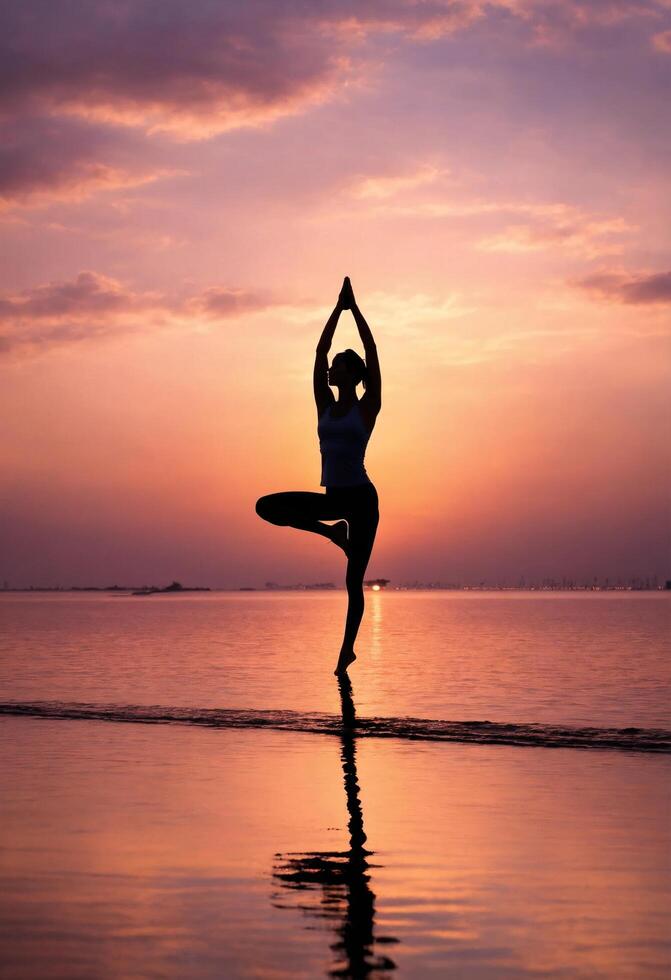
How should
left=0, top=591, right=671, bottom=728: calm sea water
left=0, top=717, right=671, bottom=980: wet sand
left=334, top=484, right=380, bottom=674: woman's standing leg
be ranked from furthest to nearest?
left=0, top=591, right=671, bottom=728: calm sea water
left=334, top=484, right=380, bottom=674: woman's standing leg
left=0, top=717, right=671, bottom=980: wet sand

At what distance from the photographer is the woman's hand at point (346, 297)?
1109 cm

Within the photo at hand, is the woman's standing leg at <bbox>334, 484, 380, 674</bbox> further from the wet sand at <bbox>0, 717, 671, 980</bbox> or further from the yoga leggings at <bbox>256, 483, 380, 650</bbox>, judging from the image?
→ the wet sand at <bbox>0, 717, 671, 980</bbox>

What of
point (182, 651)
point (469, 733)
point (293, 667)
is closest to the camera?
point (469, 733)

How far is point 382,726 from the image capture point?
12.6 m

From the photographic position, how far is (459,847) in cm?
657

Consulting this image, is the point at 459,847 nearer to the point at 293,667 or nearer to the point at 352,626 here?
the point at 352,626

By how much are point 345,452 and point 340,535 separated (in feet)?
2.89

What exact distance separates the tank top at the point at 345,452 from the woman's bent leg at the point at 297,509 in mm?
200

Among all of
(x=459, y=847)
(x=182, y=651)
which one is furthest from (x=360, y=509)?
(x=182, y=651)

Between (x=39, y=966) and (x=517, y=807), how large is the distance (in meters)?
4.20

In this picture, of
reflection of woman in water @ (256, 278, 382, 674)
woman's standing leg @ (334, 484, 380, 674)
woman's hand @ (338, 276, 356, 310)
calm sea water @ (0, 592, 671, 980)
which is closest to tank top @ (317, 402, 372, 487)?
reflection of woman in water @ (256, 278, 382, 674)

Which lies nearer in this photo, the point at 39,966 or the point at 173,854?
the point at 39,966

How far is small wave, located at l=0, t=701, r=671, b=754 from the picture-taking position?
38.0 feet

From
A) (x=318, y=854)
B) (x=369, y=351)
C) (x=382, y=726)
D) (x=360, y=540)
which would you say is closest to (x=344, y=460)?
(x=360, y=540)
